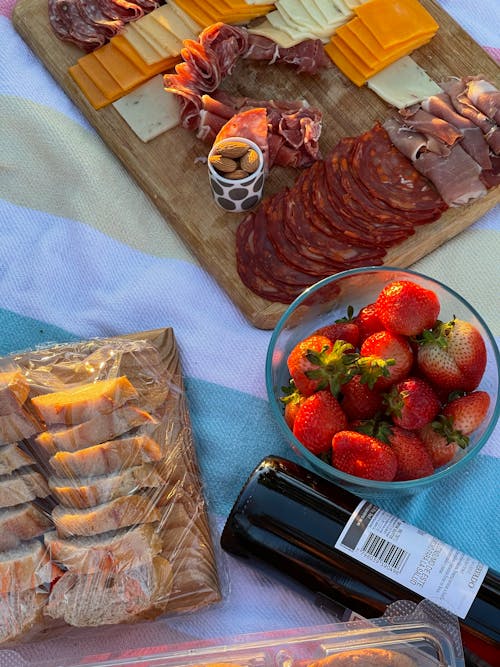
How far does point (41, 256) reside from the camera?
159 cm

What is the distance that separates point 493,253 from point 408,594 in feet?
2.46

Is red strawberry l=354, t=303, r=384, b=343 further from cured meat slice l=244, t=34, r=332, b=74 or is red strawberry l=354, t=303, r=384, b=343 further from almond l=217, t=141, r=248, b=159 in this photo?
cured meat slice l=244, t=34, r=332, b=74

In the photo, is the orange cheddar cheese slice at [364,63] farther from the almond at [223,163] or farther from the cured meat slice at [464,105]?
the almond at [223,163]

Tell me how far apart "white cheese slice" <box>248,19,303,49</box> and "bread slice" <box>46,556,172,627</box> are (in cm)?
111

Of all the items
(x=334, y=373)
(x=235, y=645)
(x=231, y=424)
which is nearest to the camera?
(x=235, y=645)

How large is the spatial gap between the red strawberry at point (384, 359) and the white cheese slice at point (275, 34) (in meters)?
0.76

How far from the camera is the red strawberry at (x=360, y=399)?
1.23 m

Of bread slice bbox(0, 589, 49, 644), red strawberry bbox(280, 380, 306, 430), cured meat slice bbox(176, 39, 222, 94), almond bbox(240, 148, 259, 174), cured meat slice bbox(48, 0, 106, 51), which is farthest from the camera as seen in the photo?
cured meat slice bbox(48, 0, 106, 51)

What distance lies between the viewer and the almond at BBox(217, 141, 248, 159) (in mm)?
1496

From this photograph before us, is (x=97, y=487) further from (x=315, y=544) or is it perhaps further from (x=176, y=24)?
(x=176, y=24)

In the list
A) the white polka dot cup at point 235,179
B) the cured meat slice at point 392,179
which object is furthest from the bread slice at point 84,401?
the cured meat slice at point 392,179

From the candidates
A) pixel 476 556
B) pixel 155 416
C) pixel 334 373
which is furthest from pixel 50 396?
pixel 476 556

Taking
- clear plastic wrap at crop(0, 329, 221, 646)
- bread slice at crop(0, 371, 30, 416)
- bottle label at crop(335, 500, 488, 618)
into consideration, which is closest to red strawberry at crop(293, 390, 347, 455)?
bottle label at crop(335, 500, 488, 618)

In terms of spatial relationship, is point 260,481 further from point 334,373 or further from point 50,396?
point 50,396
